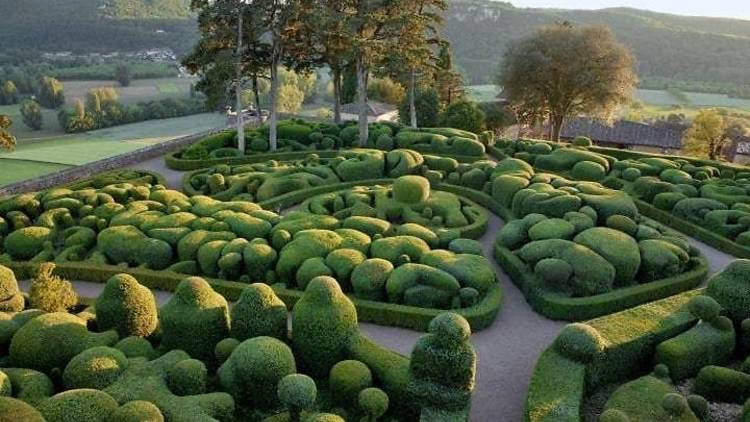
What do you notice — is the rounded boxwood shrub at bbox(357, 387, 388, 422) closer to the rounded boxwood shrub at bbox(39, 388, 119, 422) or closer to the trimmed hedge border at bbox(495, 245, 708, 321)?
the rounded boxwood shrub at bbox(39, 388, 119, 422)

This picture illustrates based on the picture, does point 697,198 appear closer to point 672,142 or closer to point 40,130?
point 672,142

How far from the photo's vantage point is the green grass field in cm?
6062

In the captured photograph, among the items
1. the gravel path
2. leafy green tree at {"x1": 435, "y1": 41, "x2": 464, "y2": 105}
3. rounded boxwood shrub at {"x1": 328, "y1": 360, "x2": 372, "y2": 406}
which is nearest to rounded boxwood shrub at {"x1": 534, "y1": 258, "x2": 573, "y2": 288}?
the gravel path

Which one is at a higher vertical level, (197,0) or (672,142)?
(197,0)

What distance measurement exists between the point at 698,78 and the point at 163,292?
133m

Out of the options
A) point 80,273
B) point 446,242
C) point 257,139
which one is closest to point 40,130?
point 257,139

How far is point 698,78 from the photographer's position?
123 metres

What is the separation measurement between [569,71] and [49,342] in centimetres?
4269

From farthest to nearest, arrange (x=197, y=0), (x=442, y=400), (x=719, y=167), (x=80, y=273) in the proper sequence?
(x=197, y=0) < (x=719, y=167) < (x=80, y=273) < (x=442, y=400)

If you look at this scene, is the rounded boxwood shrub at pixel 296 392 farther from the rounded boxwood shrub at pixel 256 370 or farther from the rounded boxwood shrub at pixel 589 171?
the rounded boxwood shrub at pixel 589 171

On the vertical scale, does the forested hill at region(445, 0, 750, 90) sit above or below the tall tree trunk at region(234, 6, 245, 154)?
above

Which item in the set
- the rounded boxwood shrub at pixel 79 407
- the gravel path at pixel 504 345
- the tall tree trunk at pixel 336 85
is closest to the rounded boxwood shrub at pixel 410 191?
the gravel path at pixel 504 345

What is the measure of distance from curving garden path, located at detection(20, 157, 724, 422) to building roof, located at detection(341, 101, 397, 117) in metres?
44.6

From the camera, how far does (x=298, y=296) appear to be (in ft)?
66.9
